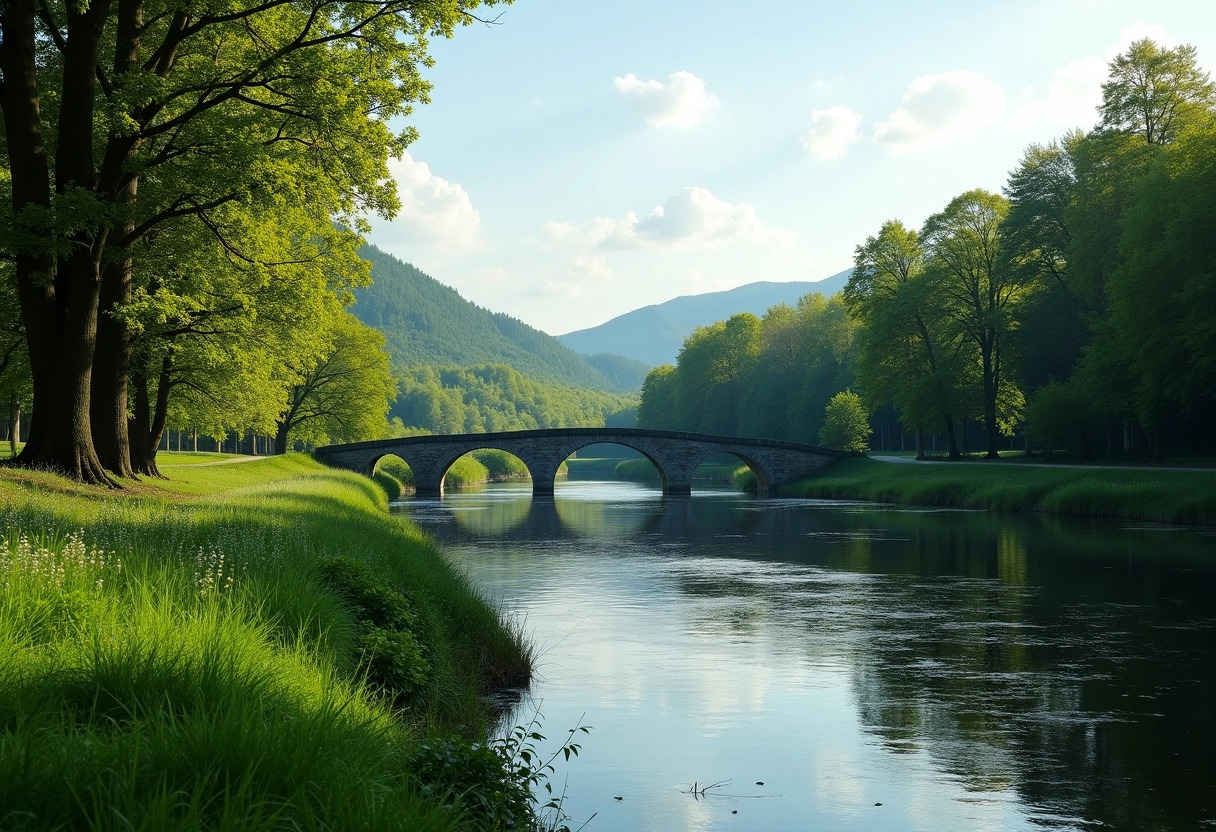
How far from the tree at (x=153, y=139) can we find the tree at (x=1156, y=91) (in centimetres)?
3622

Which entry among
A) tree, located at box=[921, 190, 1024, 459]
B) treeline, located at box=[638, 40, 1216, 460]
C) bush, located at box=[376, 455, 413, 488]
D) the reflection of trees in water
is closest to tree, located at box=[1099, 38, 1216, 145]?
treeline, located at box=[638, 40, 1216, 460]

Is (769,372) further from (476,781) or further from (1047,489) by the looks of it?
(476,781)

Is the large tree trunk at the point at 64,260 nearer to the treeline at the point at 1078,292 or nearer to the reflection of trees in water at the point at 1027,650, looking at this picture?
the reflection of trees in water at the point at 1027,650

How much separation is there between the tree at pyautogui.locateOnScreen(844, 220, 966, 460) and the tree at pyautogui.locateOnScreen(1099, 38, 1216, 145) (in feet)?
45.3

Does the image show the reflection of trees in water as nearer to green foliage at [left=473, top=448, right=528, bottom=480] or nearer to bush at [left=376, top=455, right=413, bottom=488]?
bush at [left=376, top=455, right=413, bottom=488]

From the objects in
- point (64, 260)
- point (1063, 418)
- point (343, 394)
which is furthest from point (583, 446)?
point (64, 260)

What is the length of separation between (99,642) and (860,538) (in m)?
29.8

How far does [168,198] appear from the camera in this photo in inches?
847

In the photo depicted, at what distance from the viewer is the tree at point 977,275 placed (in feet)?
183

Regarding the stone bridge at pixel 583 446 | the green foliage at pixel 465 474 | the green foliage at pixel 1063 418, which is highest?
the green foliage at pixel 1063 418

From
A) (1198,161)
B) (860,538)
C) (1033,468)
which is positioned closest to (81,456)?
(860,538)

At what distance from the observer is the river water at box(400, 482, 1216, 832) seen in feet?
31.1

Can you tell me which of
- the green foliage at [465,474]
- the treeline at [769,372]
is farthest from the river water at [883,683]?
the treeline at [769,372]

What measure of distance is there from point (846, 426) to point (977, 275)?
58.6ft
